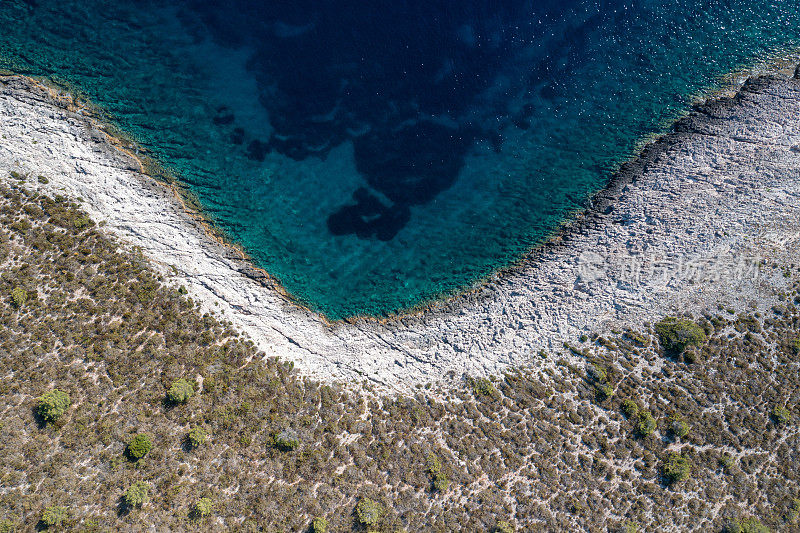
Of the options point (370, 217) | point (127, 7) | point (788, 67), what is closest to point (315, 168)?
point (370, 217)

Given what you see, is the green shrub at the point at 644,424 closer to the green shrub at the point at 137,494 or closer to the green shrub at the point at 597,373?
the green shrub at the point at 597,373

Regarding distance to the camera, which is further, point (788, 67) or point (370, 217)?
point (788, 67)

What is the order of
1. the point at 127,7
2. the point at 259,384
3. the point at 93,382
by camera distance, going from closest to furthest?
1. the point at 93,382
2. the point at 259,384
3. the point at 127,7

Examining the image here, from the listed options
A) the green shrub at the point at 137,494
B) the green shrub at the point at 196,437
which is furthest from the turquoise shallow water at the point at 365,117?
the green shrub at the point at 137,494

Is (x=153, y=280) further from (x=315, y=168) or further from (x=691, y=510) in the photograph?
(x=691, y=510)

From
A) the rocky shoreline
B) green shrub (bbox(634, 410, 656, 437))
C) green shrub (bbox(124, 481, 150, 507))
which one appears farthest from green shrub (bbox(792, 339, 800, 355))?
green shrub (bbox(124, 481, 150, 507))

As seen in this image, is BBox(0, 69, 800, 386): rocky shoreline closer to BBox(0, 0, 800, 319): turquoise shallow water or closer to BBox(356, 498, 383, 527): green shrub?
BBox(0, 0, 800, 319): turquoise shallow water

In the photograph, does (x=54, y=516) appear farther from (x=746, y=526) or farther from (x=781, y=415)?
(x=781, y=415)

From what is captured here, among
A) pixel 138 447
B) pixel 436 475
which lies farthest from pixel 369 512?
pixel 138 447
